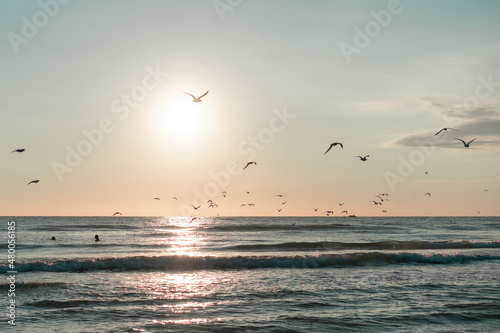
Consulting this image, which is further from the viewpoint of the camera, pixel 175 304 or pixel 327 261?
pixel 327 261

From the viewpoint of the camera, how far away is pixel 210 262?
3159 cm

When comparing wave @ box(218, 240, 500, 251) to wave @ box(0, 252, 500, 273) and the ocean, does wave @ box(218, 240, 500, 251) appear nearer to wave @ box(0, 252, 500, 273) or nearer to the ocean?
wave @ box(0, 252, 500, 273)

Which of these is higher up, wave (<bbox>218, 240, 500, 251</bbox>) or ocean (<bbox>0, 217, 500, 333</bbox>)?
wave (<bbox>218, 240, 500, 251</bbox>)

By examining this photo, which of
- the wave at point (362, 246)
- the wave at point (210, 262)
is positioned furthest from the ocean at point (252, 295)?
the wave at point (362, 246)

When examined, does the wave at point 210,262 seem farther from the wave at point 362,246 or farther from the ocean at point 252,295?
the wave at point 362,246

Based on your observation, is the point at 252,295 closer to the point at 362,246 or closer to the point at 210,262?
the point at 210,262

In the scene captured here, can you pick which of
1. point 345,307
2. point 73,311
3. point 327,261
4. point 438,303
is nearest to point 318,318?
point 345,307

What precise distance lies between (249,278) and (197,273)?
4392 millimetres

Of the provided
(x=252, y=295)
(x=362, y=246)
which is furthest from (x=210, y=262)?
(x=362, y=246)

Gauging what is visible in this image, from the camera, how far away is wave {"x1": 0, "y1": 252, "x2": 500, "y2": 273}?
1138 inches

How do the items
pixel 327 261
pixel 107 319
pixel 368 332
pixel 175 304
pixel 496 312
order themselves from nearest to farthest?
pixel 368 332
pixel 107 319
pixel 496 312
pixel 175 304
pixel 327 261

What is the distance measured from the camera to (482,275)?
2591cm

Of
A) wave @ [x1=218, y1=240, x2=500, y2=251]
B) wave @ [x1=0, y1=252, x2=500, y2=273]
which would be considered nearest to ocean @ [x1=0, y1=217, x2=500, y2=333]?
wave @ [x1=0, y1=252, x2=500, y2=273]

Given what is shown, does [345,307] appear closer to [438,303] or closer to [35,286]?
[438,303]
